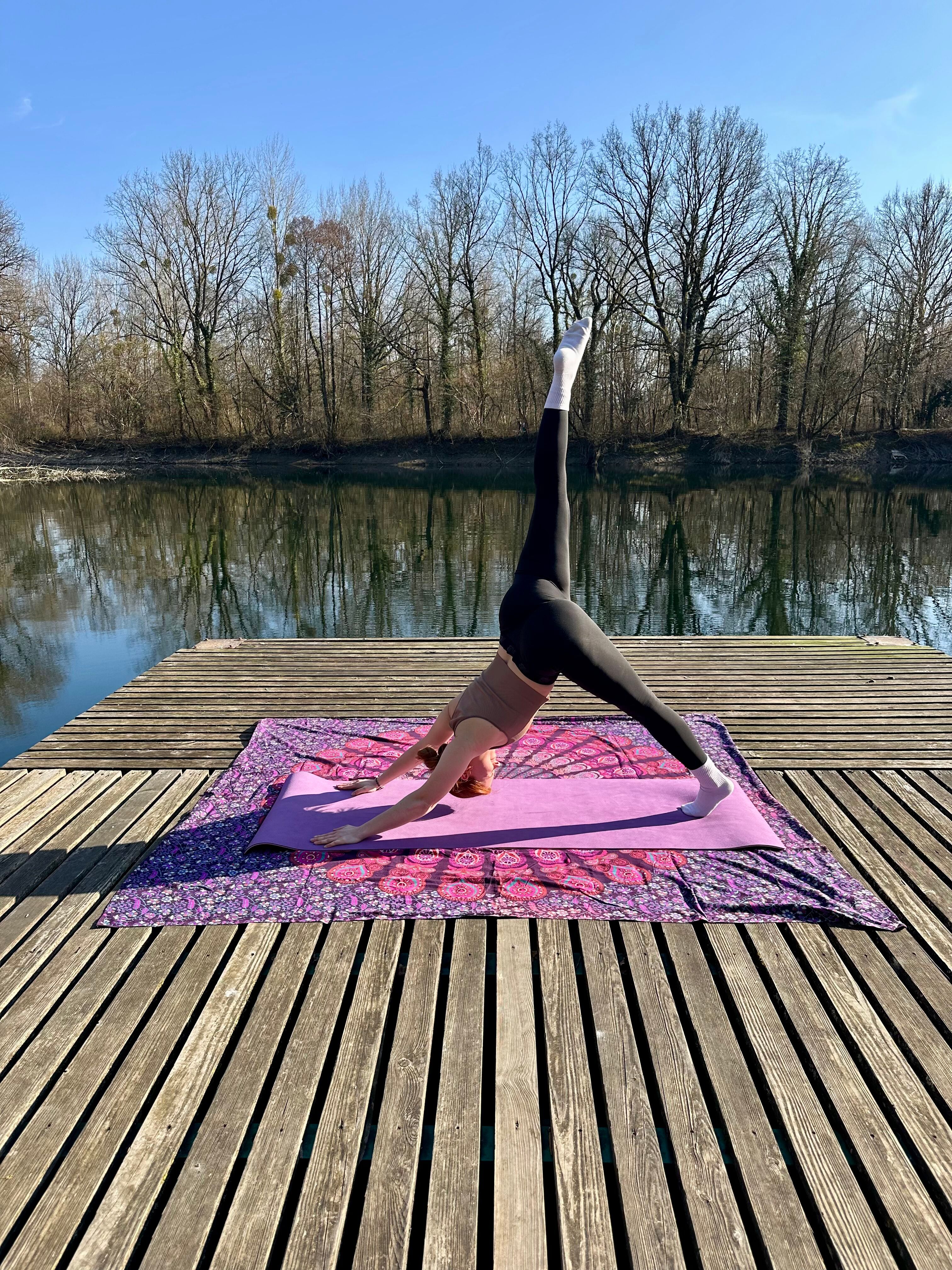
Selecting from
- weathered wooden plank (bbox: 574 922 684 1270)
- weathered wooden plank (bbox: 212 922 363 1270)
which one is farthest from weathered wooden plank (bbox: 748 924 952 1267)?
weathered wooden plank (bbox: 212 922 363 1270)

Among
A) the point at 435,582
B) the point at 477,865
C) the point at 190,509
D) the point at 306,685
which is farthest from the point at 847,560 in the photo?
the point at 190,509

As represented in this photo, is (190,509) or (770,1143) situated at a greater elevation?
(190,509)

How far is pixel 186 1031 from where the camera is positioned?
2287 mm

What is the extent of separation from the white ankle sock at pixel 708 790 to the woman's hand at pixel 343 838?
1307mm

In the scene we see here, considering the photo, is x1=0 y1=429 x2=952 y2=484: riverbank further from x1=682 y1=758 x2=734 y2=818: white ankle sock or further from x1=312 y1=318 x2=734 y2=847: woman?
x1=682 y1=758 x2=734 y2=818: white ankle sock

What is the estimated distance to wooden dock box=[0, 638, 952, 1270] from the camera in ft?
5.64

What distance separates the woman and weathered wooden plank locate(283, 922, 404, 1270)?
2.43 ft

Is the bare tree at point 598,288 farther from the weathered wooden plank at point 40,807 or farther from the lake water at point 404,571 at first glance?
the weathered wooden plank at point 40,807

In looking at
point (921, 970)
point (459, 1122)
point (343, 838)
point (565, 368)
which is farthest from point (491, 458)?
point (459, 1122)

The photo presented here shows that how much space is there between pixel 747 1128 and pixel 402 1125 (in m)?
0.80

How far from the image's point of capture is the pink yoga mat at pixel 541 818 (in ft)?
10.6

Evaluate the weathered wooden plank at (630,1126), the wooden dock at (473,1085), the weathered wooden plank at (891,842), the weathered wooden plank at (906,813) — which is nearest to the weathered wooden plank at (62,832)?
the wooden dock at (473,1085)

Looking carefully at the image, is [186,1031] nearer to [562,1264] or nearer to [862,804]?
[562,1264]

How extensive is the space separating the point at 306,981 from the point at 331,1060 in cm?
35
